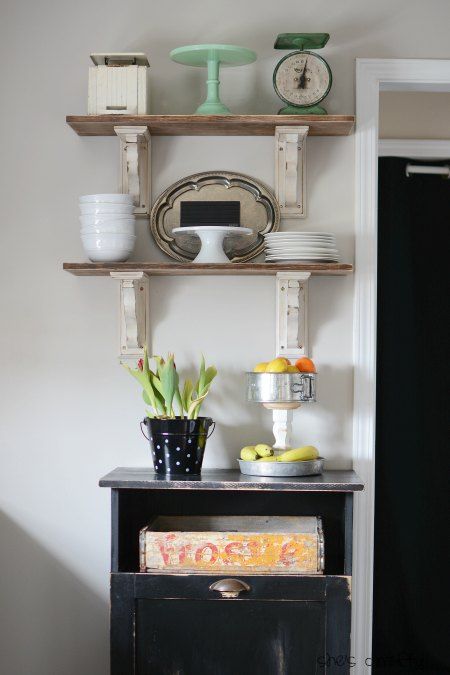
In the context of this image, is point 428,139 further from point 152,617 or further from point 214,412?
point 152,617

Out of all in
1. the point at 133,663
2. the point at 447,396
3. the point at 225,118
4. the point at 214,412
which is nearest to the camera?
the point at 133,663

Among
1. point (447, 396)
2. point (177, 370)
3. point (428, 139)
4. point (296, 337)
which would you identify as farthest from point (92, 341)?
point (428, 139)

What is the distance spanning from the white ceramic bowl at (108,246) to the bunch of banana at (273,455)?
662mm

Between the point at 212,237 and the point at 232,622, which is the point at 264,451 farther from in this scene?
the point at 212,237

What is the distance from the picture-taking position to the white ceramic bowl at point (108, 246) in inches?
103

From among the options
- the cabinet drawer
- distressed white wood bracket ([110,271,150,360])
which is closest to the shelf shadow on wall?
the cabinet drawer

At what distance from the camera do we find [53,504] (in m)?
2.80

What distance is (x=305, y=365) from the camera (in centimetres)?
259

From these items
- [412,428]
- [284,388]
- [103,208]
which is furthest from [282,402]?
[412,428]

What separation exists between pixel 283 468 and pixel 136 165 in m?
0.99

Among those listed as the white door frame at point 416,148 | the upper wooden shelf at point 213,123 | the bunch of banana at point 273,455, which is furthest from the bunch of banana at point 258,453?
the white door frame at point 416,148

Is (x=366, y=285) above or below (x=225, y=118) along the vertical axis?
below

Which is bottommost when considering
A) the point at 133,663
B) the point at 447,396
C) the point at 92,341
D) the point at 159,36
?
the point at 133,663

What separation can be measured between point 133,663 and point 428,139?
98.0 inches
